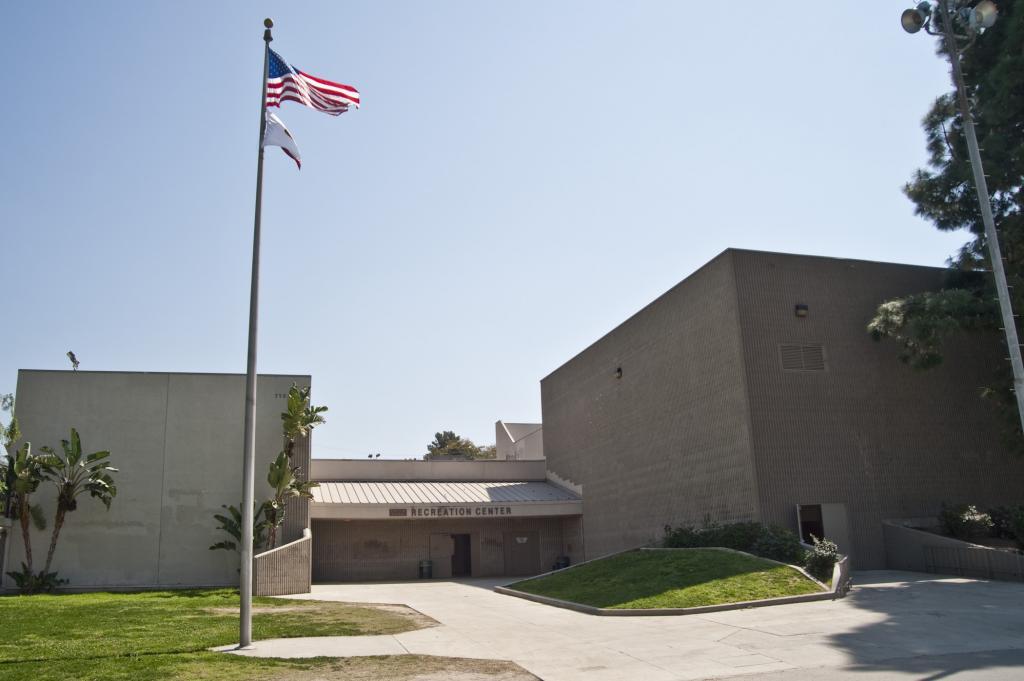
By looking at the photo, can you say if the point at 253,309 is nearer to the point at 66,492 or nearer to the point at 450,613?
the point at 450,613

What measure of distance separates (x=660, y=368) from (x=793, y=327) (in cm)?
585

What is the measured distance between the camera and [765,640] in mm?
11352

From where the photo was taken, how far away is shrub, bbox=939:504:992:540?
21094mm

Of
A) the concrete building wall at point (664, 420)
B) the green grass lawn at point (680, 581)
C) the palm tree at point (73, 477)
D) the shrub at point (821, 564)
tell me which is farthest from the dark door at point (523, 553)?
the shrub at point (821, 564)

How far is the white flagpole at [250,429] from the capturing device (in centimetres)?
1182

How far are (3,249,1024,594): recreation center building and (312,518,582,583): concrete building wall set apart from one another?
91mm

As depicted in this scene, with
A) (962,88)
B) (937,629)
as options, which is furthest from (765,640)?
(962,88)

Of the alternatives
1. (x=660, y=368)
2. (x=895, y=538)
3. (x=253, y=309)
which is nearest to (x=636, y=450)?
(x=660, y=368)

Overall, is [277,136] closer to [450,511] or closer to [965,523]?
[965,523]

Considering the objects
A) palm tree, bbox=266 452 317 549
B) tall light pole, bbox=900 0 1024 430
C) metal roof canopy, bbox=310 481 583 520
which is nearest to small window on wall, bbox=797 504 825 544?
tall light pole, bbox=900 0 1024 430

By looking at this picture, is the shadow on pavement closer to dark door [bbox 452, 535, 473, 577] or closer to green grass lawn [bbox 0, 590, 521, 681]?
green grass lawn [bbox 0, 590, 521, 681]

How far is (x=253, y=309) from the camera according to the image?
13.0 metres

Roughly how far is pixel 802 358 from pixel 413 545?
778 inches

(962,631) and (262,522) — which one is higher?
(262,522)
